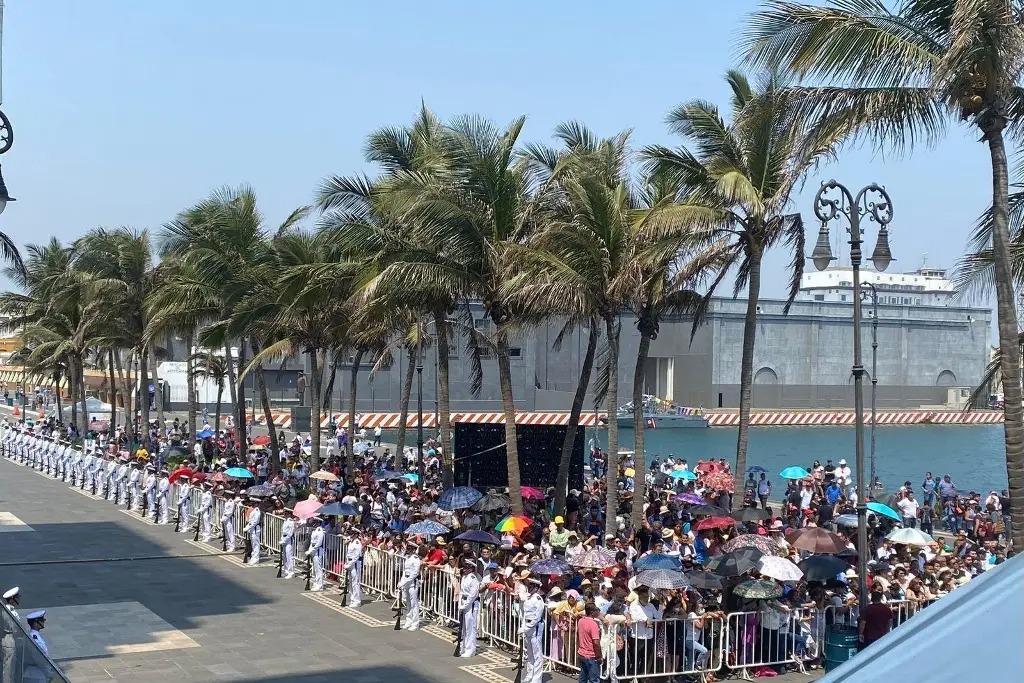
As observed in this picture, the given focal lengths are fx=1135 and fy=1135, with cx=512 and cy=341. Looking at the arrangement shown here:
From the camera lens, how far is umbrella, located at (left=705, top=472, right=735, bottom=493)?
100 feet

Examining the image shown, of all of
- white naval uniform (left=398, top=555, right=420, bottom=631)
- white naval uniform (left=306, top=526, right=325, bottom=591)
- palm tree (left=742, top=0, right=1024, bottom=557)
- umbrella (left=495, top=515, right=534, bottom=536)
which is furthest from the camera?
white naval uniform (left=306, top=526, right=325, bottom=591)

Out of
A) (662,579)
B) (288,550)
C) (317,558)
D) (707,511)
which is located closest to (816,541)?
(707,511)

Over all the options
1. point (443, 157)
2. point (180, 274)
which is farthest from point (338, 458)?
point (443, 157)

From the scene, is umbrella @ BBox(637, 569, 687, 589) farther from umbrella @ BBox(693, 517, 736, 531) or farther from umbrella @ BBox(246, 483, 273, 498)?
umbrella @ BBox(246, 483, 273, 498)

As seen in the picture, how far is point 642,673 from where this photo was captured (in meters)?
13.9

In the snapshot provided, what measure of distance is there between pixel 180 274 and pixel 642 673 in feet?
93.7

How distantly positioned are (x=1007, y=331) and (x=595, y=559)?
659cm

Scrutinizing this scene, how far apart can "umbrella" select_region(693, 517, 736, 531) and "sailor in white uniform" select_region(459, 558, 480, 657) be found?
5.80m

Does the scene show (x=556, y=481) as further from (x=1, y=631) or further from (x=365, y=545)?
(x=1, y=631)

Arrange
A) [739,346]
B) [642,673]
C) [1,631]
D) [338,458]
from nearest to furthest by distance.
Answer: [1,631], [642,673], [338,458], [739,346]

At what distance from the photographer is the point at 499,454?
79.7 ft

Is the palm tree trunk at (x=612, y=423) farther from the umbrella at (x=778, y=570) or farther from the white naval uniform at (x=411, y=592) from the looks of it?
the umbrella at (x=778, y=570)

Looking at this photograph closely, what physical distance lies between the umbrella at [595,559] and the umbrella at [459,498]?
4882mm

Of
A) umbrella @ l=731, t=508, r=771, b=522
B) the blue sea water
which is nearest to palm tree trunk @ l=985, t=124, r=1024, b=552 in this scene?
umbrella @ l=731, t=508, r=771, b=522
